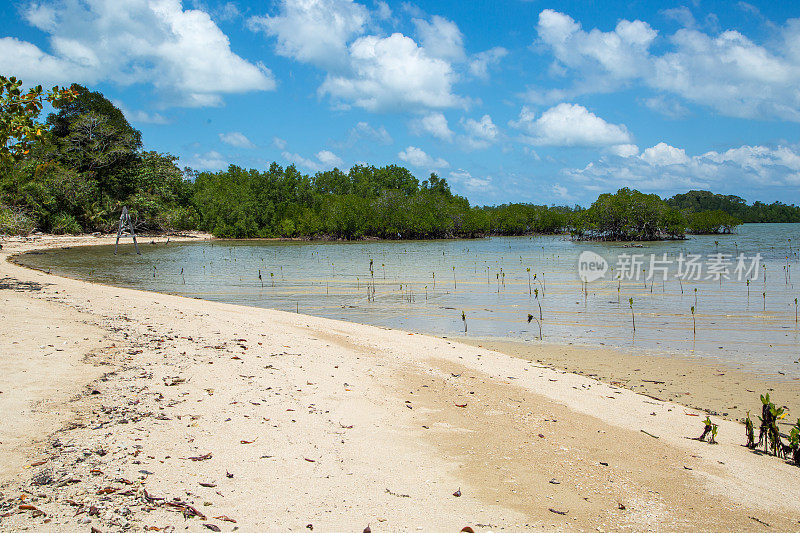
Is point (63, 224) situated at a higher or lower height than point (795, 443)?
higher

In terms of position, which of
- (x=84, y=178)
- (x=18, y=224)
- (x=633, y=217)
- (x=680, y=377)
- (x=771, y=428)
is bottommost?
(x=680, y=377)

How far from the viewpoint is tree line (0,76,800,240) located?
41.0 m

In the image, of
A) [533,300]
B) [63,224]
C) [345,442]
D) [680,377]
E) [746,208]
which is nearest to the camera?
[345,442]

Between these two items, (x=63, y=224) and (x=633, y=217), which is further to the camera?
(x=633, y=217)

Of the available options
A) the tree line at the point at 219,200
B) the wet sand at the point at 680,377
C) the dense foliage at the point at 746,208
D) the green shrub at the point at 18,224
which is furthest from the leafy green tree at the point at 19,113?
the dense foliage at the point at 746,208

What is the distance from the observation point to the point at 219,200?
7531 cm

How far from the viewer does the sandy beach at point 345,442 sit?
11.8ft

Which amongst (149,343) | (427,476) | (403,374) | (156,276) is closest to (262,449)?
(427,476)

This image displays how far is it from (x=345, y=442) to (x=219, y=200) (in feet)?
250

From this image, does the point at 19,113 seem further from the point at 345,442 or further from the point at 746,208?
the point at 746,208

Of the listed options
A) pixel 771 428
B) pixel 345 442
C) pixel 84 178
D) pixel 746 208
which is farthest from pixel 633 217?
pixel 746 208

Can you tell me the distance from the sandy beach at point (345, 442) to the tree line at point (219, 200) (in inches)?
302

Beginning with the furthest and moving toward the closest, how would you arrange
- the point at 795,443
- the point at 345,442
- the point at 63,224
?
the point at 63,224 → the point at 795,443 → the point at 345,442

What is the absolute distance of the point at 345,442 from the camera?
4867mm
